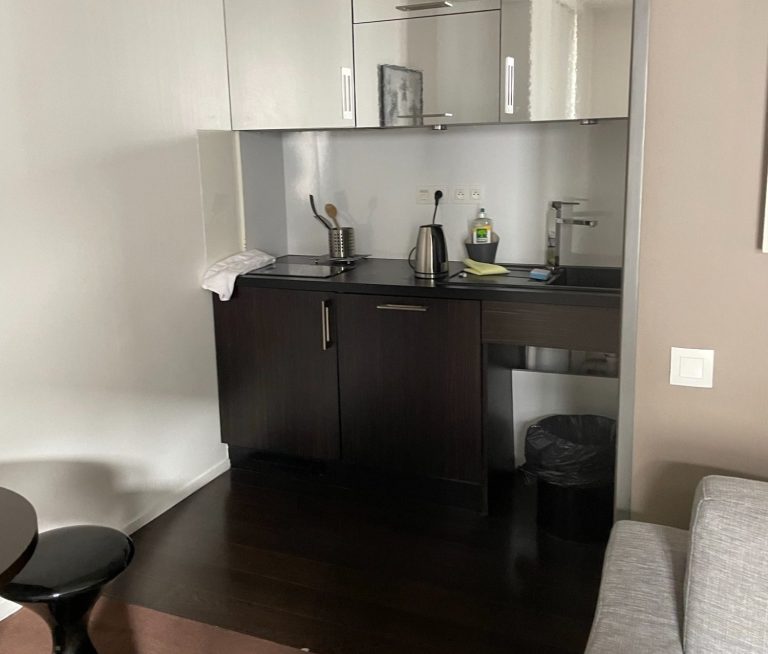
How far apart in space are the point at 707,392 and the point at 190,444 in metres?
2.24

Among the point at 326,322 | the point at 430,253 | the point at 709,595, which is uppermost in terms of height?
the point at 430,253

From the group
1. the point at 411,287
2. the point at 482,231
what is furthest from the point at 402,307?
the point at 482,231

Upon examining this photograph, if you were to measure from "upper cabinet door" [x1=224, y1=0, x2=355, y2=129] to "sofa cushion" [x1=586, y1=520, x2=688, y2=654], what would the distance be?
7.00ft

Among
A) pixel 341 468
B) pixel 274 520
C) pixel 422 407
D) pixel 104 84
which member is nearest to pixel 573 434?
pixel 422 407

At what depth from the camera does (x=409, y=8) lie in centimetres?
305

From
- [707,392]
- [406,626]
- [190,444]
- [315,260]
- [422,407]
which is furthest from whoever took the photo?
[315,260]

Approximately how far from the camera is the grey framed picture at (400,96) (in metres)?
3.12

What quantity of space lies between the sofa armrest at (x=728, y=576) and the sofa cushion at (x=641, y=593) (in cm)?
6

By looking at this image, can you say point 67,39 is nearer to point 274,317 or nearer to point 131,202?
point 131,202

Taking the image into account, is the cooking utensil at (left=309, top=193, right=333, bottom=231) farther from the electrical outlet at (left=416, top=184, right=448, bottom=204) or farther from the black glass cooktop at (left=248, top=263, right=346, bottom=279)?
the electrical outlet at (left=416, top=184, right=448, bottom=204)

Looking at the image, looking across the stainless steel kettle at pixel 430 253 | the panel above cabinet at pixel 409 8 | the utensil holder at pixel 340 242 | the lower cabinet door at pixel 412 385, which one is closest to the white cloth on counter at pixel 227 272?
the utensil holder at pixel 340 242

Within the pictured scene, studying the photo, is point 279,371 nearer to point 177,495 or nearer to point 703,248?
point 177,495

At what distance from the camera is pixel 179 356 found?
3260 millimetres

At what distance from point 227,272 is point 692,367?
6.84ft
